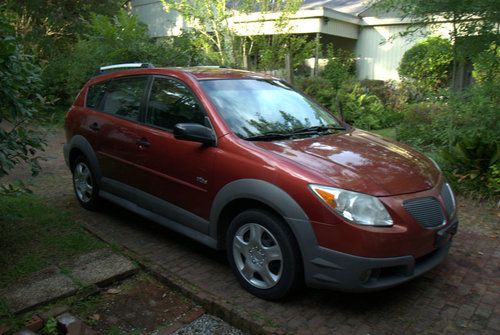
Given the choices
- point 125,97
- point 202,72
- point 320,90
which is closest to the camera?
point 202,72

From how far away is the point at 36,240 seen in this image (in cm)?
477

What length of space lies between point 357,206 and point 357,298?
89 centimetres

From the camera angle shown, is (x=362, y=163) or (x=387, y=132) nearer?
(x=362, y=163)

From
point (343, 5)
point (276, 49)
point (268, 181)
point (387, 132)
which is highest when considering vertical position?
point (343, 5)

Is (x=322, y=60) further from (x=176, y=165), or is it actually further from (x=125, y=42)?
(x=176, y=165)

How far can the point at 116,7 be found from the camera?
17953mm

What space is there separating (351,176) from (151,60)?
9286 millimetres

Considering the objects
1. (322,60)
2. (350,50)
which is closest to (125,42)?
(322,60)

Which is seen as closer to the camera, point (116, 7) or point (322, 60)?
point (322, 60)

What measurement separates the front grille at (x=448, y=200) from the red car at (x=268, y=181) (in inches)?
0.6

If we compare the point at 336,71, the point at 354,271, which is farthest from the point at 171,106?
the point at 336,71

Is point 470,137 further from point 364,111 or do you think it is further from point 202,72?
point 364,111

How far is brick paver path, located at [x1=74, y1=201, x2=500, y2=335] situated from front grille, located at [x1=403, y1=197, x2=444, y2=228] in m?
0.66

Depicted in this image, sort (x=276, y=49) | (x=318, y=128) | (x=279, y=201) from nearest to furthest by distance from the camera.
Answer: (x=279, y=201), (x=318, y=128), (x=276, y=49)
